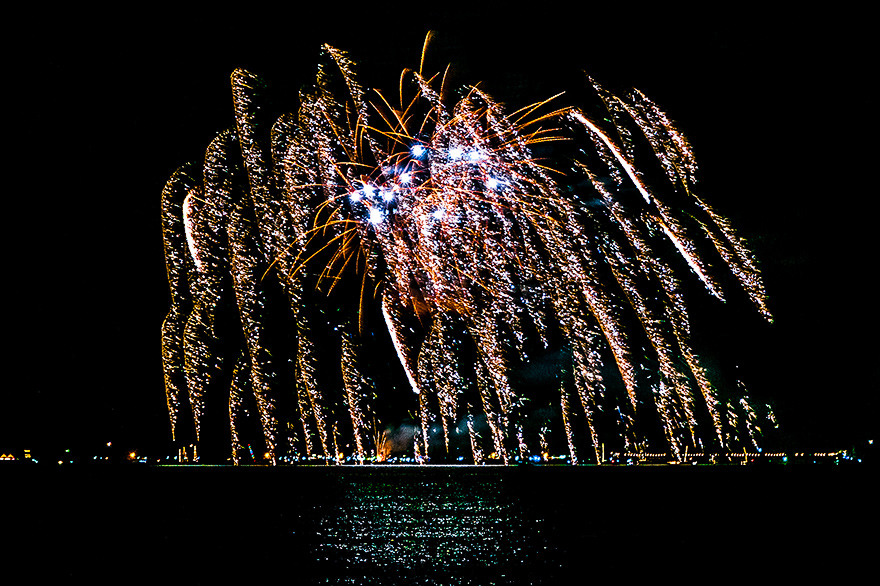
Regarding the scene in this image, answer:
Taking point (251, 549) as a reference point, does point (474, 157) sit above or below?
above

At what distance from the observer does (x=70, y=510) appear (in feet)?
107

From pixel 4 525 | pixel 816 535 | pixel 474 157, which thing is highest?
pixel 474 157

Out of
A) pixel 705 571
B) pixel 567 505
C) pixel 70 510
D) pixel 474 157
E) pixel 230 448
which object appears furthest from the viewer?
pixel 230 448

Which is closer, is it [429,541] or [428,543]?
[428,543]

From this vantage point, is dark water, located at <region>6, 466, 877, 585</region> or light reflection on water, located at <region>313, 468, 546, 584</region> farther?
dark water, located at <region>6, 466, 877, 585</region>

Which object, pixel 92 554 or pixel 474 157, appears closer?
pixel 92 554

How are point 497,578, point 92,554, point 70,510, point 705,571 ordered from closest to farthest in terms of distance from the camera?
point 497,578
point 705,571
point 92,554
point 70,510

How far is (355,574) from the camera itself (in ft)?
47.2

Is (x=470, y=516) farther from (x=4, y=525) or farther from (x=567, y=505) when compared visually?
(x=4, y=525)

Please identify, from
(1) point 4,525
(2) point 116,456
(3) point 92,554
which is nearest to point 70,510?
(1) point 4,525

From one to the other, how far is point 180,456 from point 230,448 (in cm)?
1026

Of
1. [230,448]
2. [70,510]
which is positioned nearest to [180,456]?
[230,448]

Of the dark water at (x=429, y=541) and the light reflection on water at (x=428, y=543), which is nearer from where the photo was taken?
the light reflection on water at (x=428, y=543)

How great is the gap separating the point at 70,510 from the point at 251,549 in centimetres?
1835
